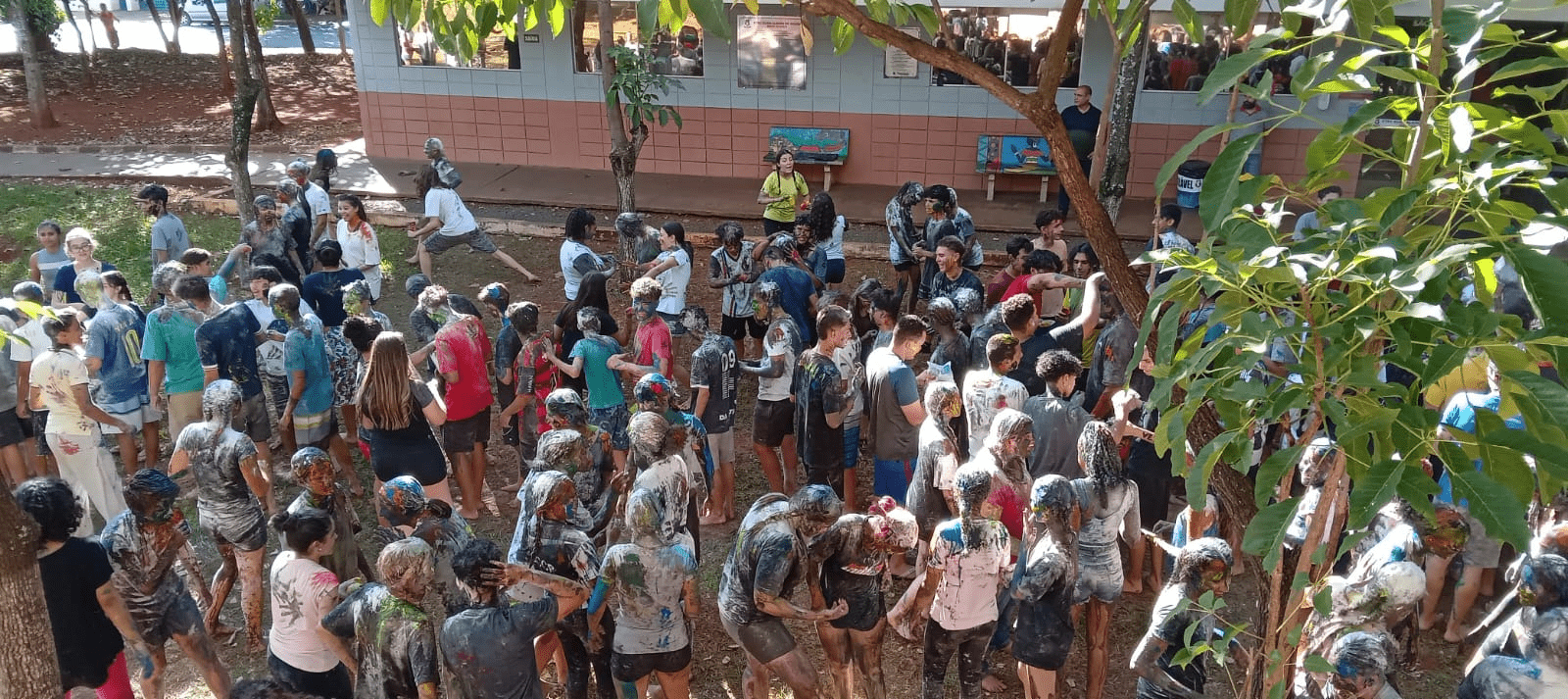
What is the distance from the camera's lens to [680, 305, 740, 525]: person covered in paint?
6805 mm

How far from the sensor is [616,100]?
10.7m

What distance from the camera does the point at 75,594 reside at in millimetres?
4699

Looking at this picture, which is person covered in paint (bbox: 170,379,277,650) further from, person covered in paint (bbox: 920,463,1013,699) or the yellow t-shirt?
the yellow t-shirt

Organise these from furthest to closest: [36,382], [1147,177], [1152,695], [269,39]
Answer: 1. [269,39]
2. [1147,177]
3. [36,382]
4. [1152,695]

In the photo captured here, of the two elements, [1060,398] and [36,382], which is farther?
[36,382]

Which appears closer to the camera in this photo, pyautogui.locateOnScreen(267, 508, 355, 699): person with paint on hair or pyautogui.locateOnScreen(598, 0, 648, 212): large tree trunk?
pyautogui.locateOnScreen(267, 508, 355, 699): person with paint on hair

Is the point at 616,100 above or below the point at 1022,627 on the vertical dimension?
above

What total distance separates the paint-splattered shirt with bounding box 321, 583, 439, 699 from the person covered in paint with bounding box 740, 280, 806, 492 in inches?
116

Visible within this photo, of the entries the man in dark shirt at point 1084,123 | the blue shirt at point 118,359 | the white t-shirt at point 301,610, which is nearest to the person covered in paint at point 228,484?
the white t-shirt at point 301,610

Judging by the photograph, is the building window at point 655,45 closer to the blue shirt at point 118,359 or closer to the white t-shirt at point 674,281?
the white t-shirt at point 674,281

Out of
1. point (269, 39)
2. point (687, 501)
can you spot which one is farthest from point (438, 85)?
point (269, 39)

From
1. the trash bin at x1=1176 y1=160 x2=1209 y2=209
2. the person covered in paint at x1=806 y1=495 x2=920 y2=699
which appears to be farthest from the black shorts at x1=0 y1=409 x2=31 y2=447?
the trash bin at x1=1176 y1=160 x2=1209 y2=209

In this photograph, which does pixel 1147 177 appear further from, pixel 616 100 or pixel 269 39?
pixel 269 39

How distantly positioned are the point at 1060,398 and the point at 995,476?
86 centimetres
